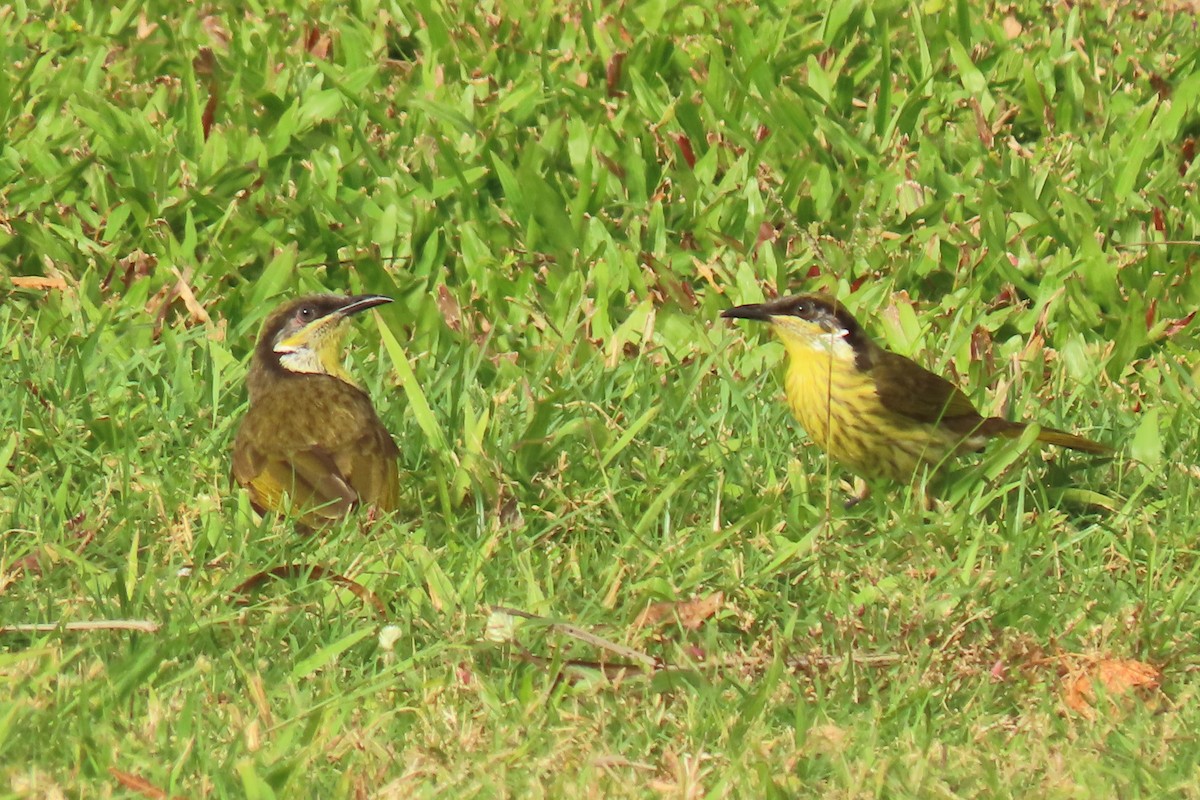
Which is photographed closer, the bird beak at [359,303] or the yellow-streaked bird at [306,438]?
the yellow-streaked bird at [306,438]

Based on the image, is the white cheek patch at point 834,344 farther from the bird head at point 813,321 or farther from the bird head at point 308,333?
the bird head at point 308,333

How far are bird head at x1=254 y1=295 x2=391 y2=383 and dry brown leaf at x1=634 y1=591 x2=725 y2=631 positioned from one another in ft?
5.78

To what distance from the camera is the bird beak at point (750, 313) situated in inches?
263

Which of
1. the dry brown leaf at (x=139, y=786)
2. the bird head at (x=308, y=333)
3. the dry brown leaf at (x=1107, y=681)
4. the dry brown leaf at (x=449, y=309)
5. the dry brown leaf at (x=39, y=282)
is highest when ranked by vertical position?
the dry brown leaf at (x=1107, y=681)

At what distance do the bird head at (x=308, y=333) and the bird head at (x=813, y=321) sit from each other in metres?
1.33

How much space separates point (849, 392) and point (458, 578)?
164 cm

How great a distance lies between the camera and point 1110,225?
8219 millimetres

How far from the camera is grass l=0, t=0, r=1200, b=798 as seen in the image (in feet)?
15.9

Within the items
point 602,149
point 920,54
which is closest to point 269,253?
point 602,149

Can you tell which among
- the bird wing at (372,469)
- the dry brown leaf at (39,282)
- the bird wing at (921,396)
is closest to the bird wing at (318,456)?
the bird wing at (372,469)

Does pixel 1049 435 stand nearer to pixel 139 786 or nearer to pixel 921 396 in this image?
pixel 921 396

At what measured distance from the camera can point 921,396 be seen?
6.59m

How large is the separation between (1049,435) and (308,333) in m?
2.50

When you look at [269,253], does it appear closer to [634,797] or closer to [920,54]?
[920,54]
